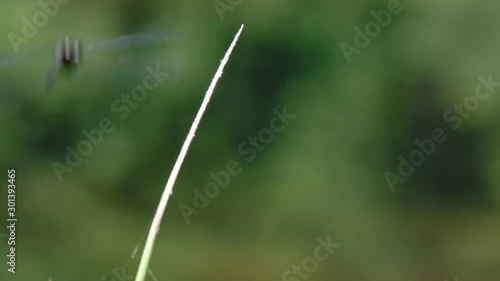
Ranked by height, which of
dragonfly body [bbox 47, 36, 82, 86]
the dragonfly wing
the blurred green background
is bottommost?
the blurred green background

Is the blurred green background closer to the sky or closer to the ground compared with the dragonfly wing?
closer to the ground

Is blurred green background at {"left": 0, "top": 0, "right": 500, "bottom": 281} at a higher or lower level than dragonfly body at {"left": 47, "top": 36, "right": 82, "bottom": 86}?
lower

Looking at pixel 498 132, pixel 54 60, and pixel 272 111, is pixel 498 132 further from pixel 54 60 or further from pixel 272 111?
pixel 54 60

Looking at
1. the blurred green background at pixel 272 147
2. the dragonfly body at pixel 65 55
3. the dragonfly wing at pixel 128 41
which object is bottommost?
the blurred green background at pixel 272 147

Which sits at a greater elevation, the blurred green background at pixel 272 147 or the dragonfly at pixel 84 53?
the dragonfly at pixel 84 53

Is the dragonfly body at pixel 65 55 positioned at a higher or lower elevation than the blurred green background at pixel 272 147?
higher
